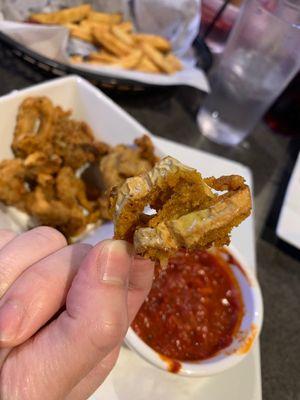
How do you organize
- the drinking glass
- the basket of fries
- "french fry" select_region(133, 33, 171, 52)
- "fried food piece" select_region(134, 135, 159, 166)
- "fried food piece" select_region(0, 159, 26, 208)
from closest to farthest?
"fried food piece" select_region(0, 159, 26, 208) → "fried food piece" select_region(134, 135, 159, 166) → the drinking glass → the basket of fries → "french fry" select_region(133, 33, 171, 52)

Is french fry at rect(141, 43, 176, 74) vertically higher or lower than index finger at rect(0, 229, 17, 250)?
lower

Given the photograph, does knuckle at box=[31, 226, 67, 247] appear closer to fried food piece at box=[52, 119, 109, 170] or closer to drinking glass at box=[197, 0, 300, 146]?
fried food piece at box=[52, 119, 109, 170]

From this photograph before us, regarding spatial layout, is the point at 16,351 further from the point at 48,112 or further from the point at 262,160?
the point at 262,160

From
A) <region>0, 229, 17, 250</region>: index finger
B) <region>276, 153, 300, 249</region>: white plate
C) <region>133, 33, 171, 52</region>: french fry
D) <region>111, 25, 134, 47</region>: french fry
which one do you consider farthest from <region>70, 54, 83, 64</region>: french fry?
<region>0, 229, 17, 250</region>: index finger

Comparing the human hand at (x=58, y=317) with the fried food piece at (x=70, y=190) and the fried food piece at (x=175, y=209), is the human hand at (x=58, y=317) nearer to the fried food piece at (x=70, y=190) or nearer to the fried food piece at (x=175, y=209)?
the fried food piece at (x=175, y=209)

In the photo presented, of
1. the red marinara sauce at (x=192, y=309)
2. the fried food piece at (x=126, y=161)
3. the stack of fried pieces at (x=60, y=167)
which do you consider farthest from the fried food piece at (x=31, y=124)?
the red marinara sauce at (x=192, y=309)

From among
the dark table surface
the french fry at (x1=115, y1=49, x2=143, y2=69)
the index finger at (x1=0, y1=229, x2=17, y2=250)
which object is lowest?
the dark table surface
